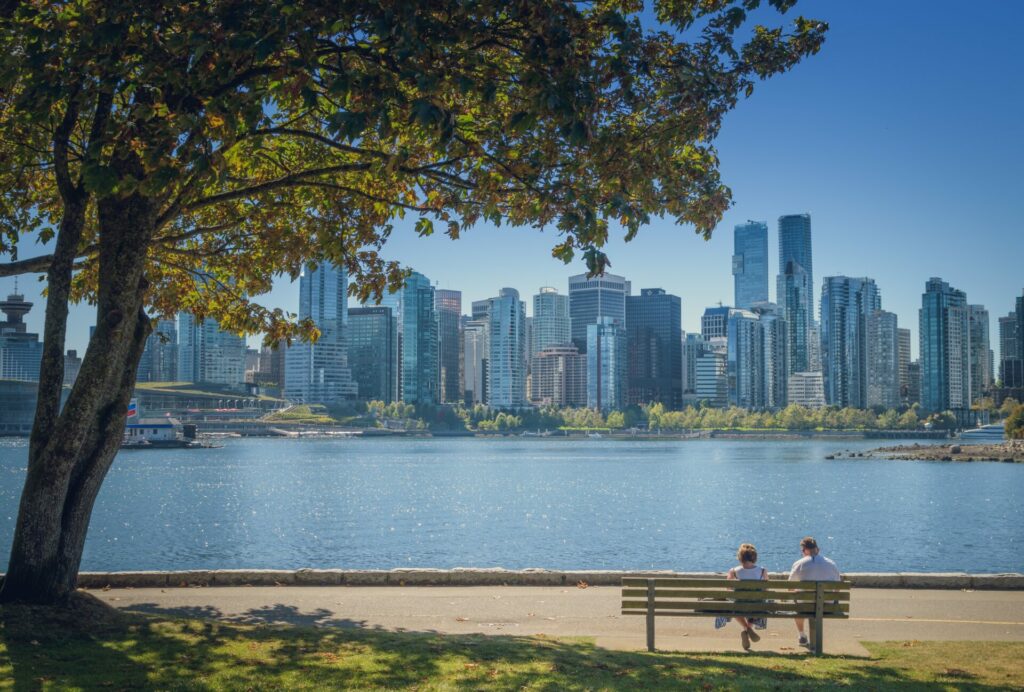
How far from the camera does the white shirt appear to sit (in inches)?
542

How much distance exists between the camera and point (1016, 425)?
15925cm

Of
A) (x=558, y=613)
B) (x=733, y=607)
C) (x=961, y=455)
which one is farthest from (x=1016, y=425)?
(x=733, y=607)

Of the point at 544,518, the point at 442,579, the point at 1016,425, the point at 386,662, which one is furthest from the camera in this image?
the point at 1016,425

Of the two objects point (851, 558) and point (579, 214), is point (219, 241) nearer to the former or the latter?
point (579, 214)

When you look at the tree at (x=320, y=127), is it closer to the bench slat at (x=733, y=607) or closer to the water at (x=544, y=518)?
the bench slat at (x=733, y=607)

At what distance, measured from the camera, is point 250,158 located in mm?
15031

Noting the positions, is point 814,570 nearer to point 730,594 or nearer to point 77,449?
point 730,594

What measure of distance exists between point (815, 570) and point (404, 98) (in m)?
8.38

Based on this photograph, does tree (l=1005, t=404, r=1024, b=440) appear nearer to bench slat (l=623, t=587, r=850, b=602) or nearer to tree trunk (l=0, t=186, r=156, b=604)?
bench slat (l=623, t=587, r=850, b=602)

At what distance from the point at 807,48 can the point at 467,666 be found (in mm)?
8546

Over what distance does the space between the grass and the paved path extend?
0.89 m

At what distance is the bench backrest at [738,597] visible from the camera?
41.0ft

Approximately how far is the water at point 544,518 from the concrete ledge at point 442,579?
20749 mm

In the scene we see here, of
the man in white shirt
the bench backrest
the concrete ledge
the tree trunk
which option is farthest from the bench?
the tree trunk
